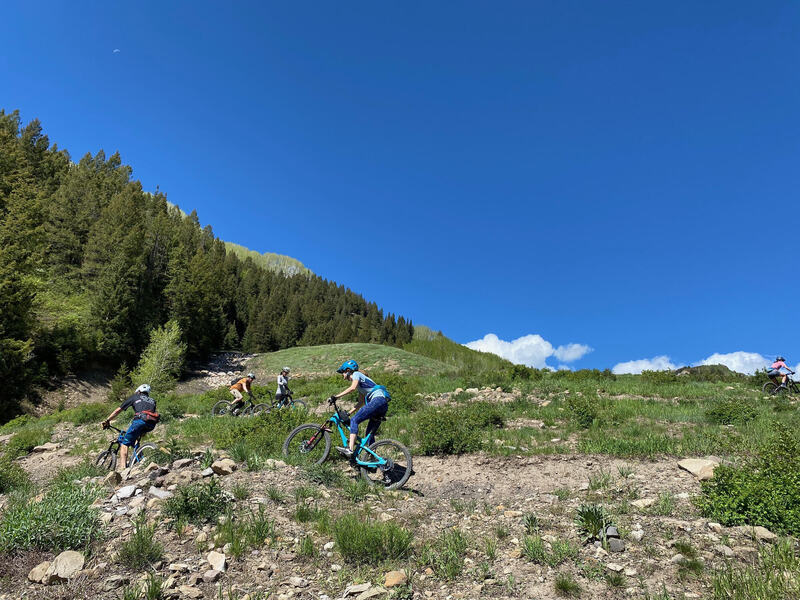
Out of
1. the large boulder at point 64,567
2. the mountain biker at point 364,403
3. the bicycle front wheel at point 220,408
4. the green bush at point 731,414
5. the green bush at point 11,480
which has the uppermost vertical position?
the green bush at point 731,414

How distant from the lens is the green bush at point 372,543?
16.7 feet

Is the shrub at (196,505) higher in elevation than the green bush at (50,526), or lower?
higher

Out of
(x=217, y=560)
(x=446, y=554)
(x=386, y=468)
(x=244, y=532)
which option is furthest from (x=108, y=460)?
(x=446, y=554)

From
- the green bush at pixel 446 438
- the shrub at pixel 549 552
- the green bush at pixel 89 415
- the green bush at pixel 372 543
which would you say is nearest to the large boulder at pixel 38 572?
the green bush at pixel 372 543

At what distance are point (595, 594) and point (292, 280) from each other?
461 ft

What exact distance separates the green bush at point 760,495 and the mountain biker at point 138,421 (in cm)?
1166

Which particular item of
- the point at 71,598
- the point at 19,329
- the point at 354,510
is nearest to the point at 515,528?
the point at 354,510

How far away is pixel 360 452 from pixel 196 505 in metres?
3.43

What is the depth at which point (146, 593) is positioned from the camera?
167 inches

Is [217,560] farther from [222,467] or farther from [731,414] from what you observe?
[731,414]

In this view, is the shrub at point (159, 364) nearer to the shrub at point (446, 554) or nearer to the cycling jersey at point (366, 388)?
the cycling jersey at point (366, 388)

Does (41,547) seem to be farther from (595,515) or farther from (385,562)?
(595,515)

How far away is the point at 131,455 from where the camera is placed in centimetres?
962

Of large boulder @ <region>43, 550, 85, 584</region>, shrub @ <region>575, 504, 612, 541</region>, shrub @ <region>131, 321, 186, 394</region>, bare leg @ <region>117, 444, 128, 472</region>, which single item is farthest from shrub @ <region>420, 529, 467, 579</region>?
shrub @ <region>131, 321, 186, 394</region>
